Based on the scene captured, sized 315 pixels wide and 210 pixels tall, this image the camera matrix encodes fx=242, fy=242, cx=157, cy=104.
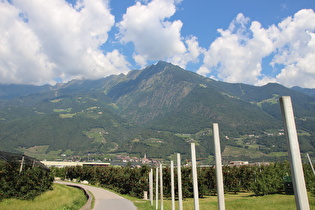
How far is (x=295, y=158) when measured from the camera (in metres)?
2.57

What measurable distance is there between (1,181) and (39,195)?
4.63 m

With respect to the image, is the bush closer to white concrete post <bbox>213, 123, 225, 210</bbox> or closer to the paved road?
the paved road

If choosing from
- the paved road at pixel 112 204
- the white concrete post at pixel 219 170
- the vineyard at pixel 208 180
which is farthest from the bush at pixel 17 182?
the white concrete post at pixel 219 170

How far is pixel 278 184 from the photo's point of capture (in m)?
25.1

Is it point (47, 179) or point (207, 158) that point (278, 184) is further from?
point (207, 158)

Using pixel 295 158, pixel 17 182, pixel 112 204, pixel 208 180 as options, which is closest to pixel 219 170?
pixel 295 158

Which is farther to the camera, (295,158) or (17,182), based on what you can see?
(17,182)

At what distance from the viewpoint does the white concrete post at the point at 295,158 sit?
2451 mm

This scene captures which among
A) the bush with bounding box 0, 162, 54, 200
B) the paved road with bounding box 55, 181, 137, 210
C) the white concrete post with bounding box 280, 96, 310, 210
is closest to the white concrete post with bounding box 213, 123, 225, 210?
the white concrete post with bounding box 280, 96, 310, 210

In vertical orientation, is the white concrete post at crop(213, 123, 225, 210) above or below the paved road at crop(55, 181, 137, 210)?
above

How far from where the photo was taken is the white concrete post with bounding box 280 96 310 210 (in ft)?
8.04

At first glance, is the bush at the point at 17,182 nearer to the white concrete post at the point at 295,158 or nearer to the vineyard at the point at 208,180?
the vineyard at the point at 208,180

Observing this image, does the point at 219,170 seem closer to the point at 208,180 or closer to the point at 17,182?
the point at 17,182

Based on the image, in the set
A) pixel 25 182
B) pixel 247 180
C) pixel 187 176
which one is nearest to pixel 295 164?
pixel 25 182
